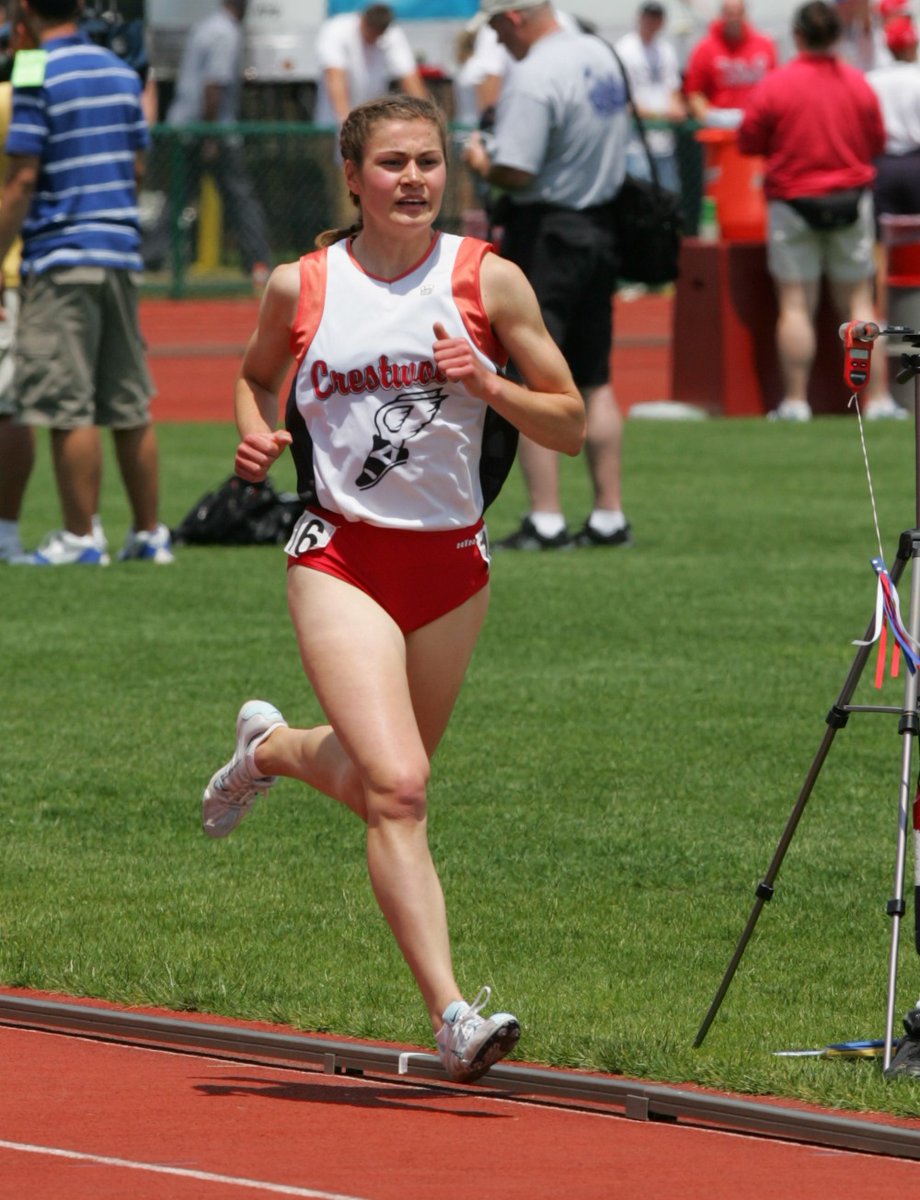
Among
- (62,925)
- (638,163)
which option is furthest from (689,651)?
(638,163)

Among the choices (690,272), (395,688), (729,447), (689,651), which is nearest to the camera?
(395,688)

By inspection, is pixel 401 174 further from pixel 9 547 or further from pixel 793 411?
pixel 793 411

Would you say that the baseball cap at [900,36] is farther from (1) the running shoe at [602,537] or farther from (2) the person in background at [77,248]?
(2) the person in background at [77,248]

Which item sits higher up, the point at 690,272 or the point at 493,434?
the point at 493,434

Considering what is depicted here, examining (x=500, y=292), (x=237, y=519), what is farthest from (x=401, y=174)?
(x=237, y=519)

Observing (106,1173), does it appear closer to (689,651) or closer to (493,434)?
(493,434)

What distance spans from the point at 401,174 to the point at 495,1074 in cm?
187

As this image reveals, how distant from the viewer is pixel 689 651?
1093 cm

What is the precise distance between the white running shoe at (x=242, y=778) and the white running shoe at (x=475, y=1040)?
3.98ft

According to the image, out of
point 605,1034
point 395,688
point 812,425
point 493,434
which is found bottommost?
point 812,425

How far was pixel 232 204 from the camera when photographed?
1059 inches

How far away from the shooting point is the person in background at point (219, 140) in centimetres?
2697

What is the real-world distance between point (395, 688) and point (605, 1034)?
871mm

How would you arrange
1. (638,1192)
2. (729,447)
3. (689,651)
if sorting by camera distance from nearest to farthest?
(638,1192), (689,651), (729,447)
